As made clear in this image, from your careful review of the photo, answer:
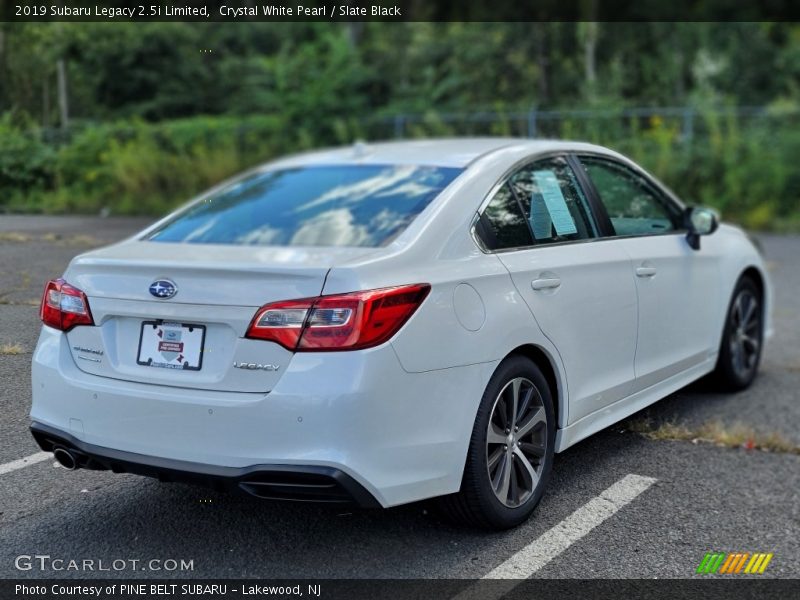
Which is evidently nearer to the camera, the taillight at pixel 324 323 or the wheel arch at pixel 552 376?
the taillight at pixel 324 323

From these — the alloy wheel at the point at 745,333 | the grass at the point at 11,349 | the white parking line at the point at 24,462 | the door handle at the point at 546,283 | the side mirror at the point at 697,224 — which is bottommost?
the alloy wheel at the point at 745,333

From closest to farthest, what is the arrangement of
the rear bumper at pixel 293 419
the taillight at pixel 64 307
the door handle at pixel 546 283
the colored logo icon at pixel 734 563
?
the rear bumper at pixel 293 419, the taillight at pixel 64 307, the colored logo icon at pixel 734 563, the door handle at pixel 546 283

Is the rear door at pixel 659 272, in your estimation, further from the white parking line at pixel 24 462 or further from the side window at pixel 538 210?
the white parking line at pixel 24 462

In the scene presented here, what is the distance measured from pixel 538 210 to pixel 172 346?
68.6 inches

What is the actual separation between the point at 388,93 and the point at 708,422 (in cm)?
1674

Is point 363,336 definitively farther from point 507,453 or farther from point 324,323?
point 507,453

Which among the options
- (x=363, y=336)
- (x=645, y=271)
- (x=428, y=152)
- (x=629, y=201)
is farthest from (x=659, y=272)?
(x=363, y=336)

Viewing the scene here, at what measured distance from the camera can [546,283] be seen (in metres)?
3.85

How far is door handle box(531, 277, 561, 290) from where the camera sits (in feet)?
12.4

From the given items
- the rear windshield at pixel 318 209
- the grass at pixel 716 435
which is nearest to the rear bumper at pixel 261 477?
the rear windshield at pixel 318 209

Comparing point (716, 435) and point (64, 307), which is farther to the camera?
point (716, 435)

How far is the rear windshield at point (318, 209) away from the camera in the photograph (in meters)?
3.93

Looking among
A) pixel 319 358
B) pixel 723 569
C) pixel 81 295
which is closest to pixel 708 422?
pixel 723 569

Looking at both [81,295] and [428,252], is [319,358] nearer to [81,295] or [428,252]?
[428,252]
